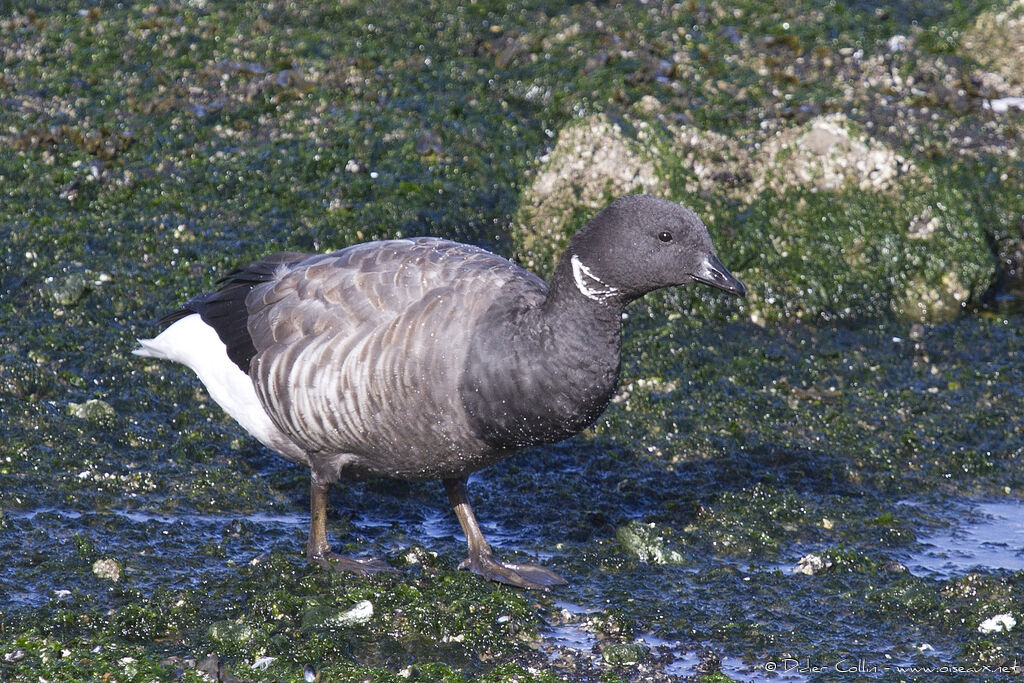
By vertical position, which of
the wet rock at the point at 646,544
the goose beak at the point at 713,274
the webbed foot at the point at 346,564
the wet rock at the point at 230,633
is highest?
the goose beak at the point at 713,274

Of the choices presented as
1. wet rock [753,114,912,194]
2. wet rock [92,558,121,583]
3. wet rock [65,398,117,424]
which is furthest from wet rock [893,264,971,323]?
wet rock [92,558,121,583]

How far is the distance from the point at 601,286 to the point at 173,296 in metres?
3.90

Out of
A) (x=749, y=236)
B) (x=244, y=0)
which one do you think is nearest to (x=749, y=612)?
(x=749, y=236)

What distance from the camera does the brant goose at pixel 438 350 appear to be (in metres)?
5.20

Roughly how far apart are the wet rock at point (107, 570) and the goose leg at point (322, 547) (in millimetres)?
963

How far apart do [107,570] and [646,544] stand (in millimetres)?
2815

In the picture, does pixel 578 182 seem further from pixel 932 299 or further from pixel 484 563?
pixel 484 563

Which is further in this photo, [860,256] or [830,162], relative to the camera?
[830,162]

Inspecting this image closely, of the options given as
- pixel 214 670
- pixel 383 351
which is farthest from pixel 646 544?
pixel 214 670

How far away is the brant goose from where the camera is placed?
520cm

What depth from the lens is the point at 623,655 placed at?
208 inches

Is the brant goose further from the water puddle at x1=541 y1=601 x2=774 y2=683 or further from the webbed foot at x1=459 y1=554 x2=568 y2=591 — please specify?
the water puddle at x1=541 y1=601 x2=774 y2=683

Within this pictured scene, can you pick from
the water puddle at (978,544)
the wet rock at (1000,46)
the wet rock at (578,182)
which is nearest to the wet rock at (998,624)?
the water puddle at (978,544)

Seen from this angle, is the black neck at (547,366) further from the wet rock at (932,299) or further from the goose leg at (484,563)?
the wet rock at (932,299)
